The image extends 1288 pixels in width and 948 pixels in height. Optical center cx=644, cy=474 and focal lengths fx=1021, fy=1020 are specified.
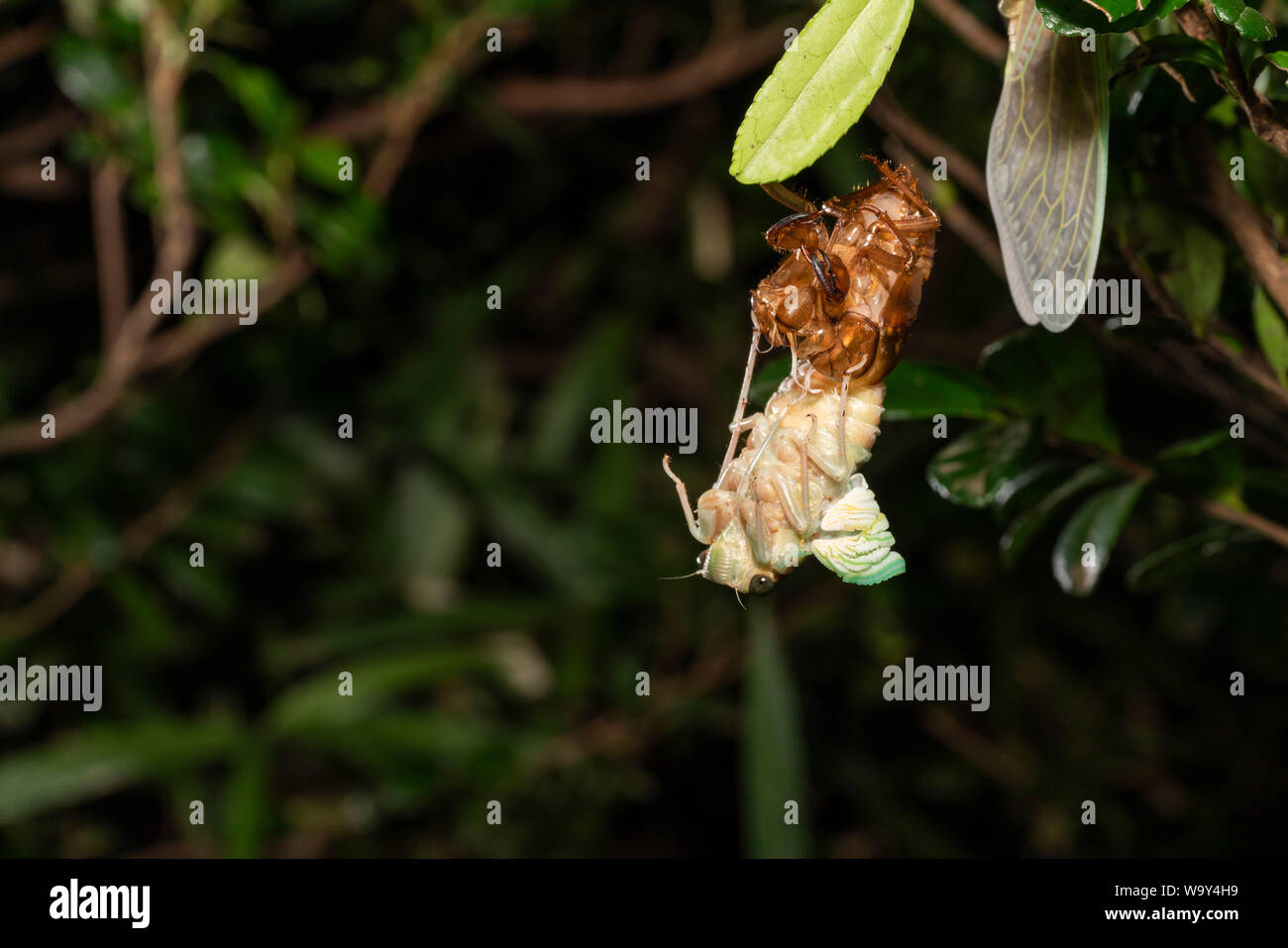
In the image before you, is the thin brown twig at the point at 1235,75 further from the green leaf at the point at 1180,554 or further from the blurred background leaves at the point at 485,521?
the blurred background leaves at the point at 485,521

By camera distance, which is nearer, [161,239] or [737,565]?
[737,565]

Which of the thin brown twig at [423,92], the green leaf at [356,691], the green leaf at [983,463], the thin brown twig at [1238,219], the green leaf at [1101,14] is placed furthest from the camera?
the green leaf at [356,691]

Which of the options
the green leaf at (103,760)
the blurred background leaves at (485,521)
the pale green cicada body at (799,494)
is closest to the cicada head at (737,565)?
the pale green cicada body at (799,494)

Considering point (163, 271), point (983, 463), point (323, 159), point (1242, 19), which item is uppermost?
point (323, 159)

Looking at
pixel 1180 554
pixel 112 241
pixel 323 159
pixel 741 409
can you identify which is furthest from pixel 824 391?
pixel 112 241

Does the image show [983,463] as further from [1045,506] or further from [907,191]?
[907,191]

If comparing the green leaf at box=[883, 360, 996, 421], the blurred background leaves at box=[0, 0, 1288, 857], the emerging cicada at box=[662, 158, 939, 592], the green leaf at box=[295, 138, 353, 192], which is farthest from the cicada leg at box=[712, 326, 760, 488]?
the green leaf at box=[295, 138, 353, 192]
